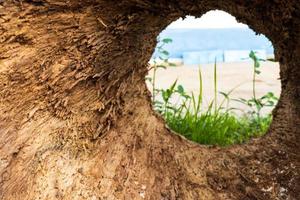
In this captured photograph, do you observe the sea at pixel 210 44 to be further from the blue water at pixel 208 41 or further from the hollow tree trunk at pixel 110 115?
→ the hollow tree trunk at pixel 110 115

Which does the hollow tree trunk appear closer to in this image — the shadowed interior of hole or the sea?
the shadowed interior of hole

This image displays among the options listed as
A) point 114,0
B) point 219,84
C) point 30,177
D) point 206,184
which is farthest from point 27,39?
point 219,84

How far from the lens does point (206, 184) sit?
1733 mm

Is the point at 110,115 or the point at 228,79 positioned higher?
the point at 110,115

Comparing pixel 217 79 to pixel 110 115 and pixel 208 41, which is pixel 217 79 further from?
pixel 110 115

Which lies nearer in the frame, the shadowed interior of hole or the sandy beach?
the shadowed interior of hole

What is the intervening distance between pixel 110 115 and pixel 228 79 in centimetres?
356

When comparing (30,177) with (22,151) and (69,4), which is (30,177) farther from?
(69,4)

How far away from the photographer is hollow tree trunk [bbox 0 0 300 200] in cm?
142

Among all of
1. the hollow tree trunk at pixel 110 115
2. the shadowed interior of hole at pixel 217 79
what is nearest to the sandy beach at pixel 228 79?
the shadowed interior of hole at pixel 217 79

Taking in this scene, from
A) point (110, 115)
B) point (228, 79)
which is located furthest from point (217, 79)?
point (110, 115)

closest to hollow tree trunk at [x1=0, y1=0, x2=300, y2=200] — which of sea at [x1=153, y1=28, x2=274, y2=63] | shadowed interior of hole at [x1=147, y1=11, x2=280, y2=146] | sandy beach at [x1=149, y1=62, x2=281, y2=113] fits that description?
shadowed interior of hole at [x1=147, y1=11, x2=280, y2=146]

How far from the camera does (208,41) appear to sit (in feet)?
19.6

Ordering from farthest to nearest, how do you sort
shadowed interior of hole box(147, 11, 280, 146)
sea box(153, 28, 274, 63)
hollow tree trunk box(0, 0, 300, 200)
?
sea box(153, 28, 274, 63) < shadowed interior of hole box(147, 11, 280, 146) < hollow tree trunk box(0, 0, 300, 200)
